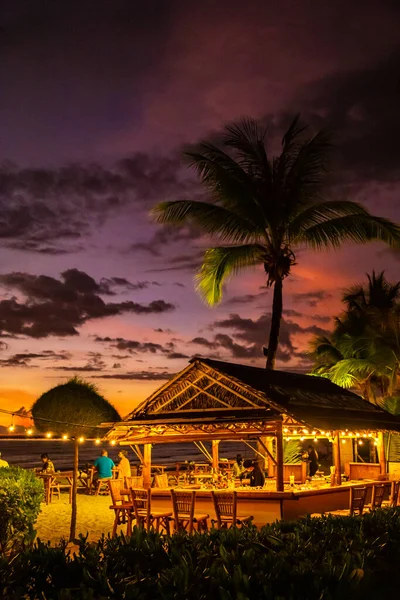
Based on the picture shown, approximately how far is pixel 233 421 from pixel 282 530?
7888mm

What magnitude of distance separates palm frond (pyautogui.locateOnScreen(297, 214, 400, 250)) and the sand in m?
9.60

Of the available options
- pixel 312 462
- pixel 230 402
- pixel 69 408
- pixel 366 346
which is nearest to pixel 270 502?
pixel 230 402

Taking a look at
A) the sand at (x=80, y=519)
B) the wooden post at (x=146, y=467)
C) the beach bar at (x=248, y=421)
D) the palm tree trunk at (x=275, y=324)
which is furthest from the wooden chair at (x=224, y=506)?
the palm tree trunk at (x=275, y=324)

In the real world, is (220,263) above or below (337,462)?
above

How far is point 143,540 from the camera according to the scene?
5.59 metres

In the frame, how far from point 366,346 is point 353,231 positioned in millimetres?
10464

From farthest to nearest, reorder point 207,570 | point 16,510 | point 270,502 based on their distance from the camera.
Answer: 1. point 270,502
2. point 16,510
3. point 207,570

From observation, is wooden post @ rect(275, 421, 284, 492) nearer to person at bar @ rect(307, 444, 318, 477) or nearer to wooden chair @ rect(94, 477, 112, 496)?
person at bar @ rect(307, 444, 318, 477)

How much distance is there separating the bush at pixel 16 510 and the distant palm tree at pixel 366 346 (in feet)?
61.8

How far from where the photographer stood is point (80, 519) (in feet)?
58.1

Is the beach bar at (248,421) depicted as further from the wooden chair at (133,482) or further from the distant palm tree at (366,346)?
the distant palm tree at (366,346)

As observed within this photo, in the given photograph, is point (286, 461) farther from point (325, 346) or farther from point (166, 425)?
point (325, 346)

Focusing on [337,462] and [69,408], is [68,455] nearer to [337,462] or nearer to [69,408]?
[69,408]

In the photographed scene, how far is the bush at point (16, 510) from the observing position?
10.7 m
